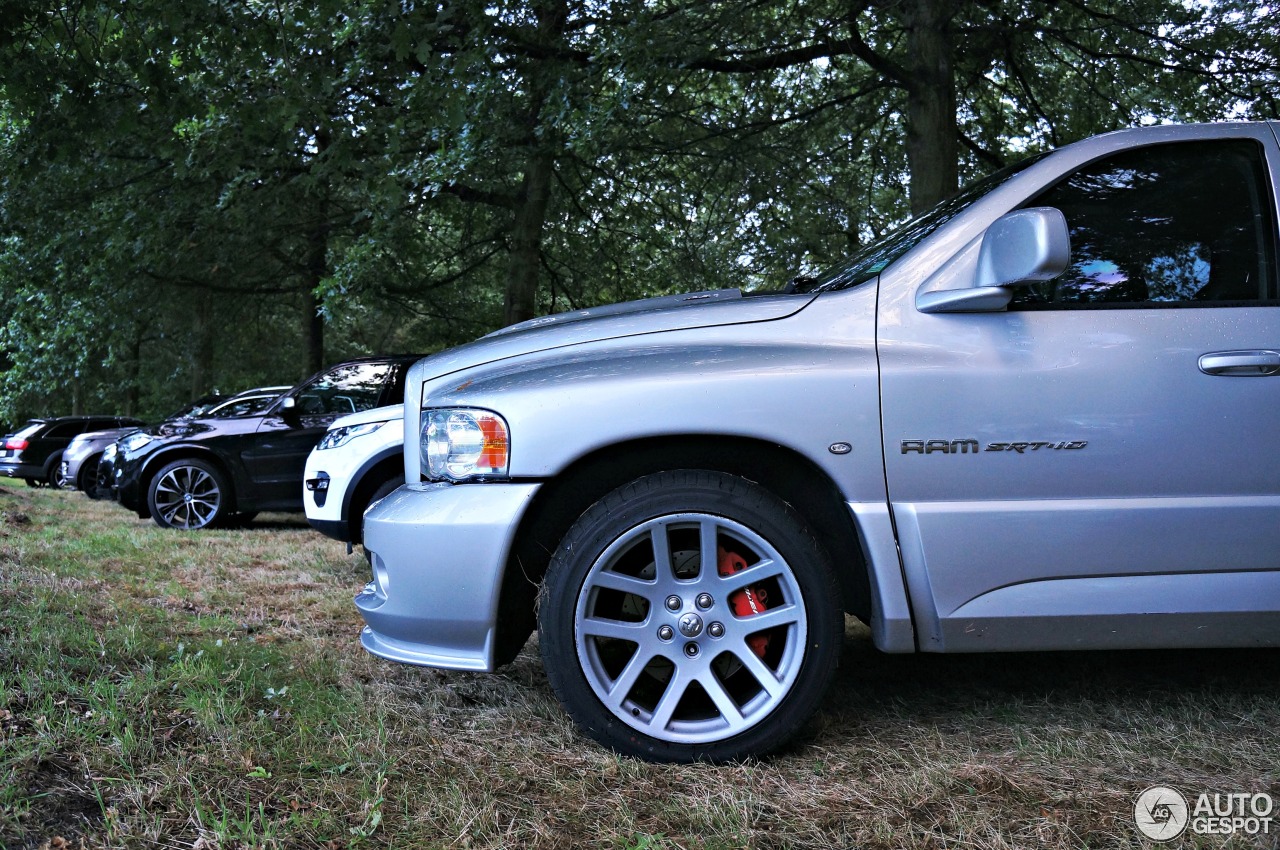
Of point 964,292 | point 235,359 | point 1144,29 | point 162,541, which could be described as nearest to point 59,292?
point 162,541

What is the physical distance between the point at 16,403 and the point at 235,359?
206 inches

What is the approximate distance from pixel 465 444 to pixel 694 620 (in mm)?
854

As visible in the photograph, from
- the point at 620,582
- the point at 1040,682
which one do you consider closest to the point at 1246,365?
the point at 1040,682

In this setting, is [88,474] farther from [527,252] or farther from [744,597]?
[744,597]

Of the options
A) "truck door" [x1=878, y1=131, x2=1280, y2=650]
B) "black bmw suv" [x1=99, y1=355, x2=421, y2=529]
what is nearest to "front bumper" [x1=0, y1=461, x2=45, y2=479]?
"black bmw suv" [x1=99, y1=355, x2=421, y2=529]

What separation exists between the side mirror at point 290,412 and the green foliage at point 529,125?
6.57 ft

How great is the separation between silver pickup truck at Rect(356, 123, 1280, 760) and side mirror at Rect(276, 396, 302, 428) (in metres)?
6.38

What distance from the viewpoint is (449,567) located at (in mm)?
2953

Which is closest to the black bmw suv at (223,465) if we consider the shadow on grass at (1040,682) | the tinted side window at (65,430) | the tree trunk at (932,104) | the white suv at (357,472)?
the white suv at (357,472)

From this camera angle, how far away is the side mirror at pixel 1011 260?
8.94ft

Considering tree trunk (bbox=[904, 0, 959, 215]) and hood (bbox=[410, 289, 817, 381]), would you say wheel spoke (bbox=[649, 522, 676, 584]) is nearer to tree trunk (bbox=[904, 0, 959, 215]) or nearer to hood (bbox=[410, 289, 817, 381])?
hood (bbox=[410, 289, 817, 381])

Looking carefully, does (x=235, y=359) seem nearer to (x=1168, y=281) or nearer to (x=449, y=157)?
(x=449, y=157)

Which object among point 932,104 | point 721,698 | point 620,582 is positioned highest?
point 932,104

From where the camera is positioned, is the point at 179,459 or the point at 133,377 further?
the point at 133,377
